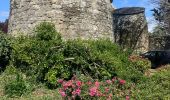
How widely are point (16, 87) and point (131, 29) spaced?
50.9 ft

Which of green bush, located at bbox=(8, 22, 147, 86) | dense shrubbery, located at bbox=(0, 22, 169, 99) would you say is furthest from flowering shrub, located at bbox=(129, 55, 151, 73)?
green bush, located at bbox=(8, 22, 147, 86)

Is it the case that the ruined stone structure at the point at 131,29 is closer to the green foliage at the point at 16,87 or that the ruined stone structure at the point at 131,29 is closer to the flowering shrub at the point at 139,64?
the flowering shrub at the point at 139,64

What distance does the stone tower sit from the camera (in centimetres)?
1351

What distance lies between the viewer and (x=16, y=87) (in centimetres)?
1044

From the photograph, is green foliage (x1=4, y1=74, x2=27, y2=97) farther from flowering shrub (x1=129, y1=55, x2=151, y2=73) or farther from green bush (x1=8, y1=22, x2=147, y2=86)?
flowering shrub (x1=129, y1=55, x2=151, y2=73)

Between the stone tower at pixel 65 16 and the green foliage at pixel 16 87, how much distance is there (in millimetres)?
3353

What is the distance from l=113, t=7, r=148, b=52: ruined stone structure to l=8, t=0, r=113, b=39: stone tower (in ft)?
34.5

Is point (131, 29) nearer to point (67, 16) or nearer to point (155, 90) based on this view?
point (67, 16)

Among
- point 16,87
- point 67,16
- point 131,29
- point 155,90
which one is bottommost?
point 131,29

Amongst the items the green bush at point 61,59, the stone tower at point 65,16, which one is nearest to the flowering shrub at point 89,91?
the green bush at point 61,59

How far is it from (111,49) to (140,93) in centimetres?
481

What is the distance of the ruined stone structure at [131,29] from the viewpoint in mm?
24750

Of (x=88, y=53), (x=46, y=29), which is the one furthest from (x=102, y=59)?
(x=46, y=29)

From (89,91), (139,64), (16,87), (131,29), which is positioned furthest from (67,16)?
(131,29)
